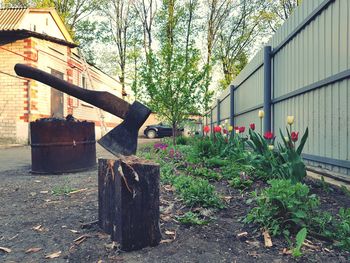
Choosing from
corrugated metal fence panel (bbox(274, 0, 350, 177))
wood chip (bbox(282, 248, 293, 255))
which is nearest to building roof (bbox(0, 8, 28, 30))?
corrugated metal fence panel (bbox(274, 0, 350, 177))

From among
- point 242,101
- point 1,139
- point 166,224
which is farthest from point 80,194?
point 1,139

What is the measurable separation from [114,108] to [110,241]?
953 mm

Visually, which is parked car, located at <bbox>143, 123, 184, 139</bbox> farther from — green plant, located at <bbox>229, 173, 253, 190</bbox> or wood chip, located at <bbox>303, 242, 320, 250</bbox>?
wood chip, located at <bbox>303, 242, 320, 250</bbox>

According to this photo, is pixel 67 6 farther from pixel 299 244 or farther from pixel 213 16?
pixel 299 244

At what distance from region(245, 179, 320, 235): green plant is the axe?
1.09 meters

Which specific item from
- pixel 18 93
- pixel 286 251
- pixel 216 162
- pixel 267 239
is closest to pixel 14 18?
pixel 18 93

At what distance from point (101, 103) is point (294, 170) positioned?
1988mm

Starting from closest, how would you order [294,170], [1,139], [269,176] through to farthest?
[294,170] → [269,176] → [1,139]

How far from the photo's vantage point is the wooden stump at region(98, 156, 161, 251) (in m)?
1.87

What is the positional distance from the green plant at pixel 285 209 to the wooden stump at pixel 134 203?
0.82 m

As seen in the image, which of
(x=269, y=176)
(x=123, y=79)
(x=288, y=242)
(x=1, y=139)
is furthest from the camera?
(x=123, y=79)

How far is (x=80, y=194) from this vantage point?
3.55 metres

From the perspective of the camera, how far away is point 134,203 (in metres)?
1.89

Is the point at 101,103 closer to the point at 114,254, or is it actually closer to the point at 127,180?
the point at 127,180
